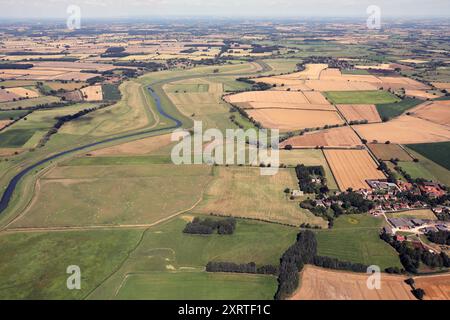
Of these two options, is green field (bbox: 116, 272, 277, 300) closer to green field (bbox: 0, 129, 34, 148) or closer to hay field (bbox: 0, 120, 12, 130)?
green field (bbox: 0, 129, 34, 148)

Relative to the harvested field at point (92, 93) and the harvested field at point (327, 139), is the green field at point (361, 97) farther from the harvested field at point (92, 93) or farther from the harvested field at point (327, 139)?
the harvested field at point (92, 93)

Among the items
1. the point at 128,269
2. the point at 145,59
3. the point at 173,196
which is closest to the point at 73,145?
the point at 173,196

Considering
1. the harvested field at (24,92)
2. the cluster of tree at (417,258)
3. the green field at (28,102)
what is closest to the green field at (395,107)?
the cluster of tree at (417,258)

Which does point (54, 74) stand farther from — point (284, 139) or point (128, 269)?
point (128, 269)

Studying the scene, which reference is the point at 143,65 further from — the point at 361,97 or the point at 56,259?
the point at 56,259

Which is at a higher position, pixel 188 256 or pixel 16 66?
pixel 16 66

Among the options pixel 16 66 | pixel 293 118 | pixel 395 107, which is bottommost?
pixel 293 118

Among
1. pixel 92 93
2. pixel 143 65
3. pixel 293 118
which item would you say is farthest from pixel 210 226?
pixel 143 65
